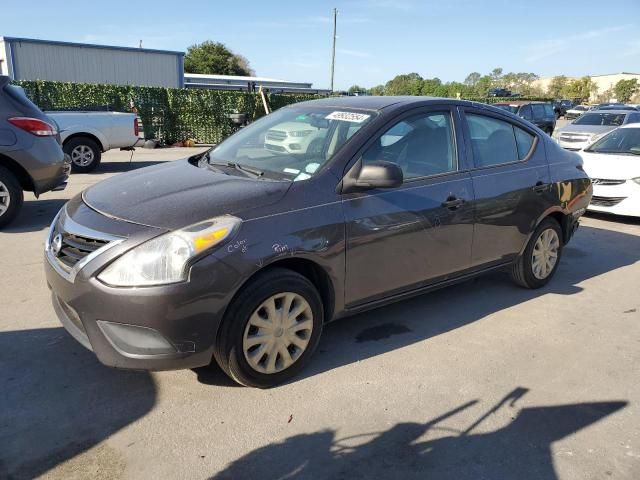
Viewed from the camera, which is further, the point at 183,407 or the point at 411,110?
the point at 411,110

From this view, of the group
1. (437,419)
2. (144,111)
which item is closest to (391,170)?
(437,419)

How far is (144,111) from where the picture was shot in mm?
17297

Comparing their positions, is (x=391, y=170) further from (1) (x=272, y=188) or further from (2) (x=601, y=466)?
(2) (x=601, y=466)

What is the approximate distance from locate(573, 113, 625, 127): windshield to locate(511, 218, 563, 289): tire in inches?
523

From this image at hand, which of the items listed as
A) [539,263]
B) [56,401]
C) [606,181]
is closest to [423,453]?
[56,401]

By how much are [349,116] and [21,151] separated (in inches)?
176

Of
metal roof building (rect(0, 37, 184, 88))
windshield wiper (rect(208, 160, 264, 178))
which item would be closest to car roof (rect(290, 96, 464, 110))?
windshield wiper (rect(208, 160, 264, 178))

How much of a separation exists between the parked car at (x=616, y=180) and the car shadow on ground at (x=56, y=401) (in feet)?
23.9

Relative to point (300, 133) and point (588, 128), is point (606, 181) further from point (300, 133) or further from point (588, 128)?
point (588, 128)

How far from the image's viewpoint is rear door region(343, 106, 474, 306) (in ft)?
11.6

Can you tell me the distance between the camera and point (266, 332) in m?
3.14

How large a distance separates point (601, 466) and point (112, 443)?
7.98ft

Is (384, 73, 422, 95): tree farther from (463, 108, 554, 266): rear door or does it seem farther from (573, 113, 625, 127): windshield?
(463, 108, 554, 266): rear door

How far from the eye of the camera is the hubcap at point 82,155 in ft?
37.4
